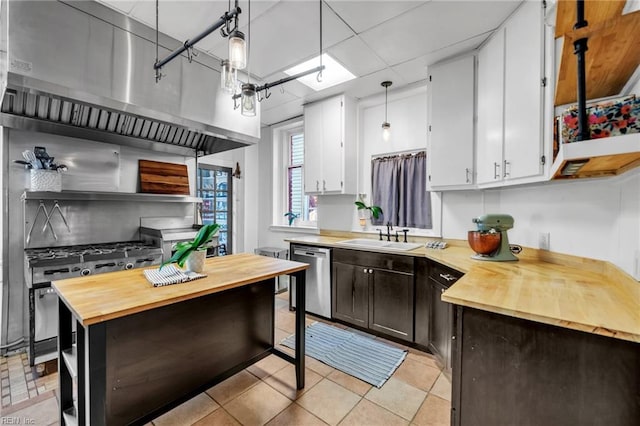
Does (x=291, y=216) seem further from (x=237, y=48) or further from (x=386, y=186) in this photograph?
(x=237, y=48)

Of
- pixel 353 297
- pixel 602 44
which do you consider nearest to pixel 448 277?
pixel 353 297

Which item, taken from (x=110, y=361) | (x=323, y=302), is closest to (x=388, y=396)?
(x=323, y=302)

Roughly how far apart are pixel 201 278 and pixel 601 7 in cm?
211

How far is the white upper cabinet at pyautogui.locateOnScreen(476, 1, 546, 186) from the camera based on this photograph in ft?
6.00

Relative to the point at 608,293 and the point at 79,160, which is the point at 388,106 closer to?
the point at 608,293

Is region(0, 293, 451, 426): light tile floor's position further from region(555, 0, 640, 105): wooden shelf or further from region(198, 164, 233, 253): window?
region(198, 164, 233, 253): window

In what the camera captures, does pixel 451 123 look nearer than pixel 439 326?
No

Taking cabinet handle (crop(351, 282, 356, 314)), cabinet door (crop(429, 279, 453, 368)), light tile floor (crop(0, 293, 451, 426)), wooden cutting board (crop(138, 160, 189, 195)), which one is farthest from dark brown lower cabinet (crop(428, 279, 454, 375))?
wooden cutting board (crop(138, 160, 189, 195))

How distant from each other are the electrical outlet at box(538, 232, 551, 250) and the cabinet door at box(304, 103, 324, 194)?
2450 mm

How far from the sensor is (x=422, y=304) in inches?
100

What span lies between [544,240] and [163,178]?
4.00 metres

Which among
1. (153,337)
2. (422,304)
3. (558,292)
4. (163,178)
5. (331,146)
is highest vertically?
(331,146)

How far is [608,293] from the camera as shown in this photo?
134cm

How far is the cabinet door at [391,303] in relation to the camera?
263cm
